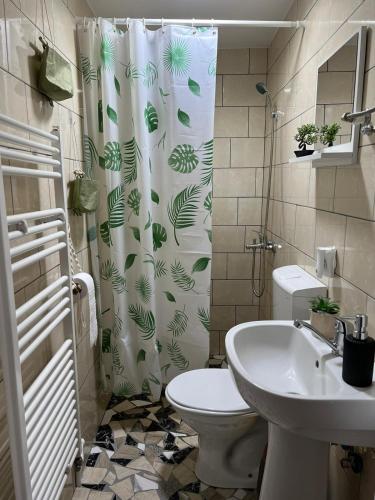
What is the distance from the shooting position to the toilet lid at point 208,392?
1.59 meters

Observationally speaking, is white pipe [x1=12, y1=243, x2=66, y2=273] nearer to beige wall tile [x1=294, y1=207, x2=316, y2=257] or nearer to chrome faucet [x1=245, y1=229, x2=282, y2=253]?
beige wall tile [x1=294, y1=207, x2=316, y2=257]

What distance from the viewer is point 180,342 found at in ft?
7.47

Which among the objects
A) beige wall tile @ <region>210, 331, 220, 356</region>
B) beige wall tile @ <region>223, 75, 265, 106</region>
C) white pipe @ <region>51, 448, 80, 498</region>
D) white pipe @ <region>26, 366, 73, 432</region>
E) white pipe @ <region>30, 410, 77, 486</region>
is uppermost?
beige wall tile @ <region>223, 75, 265, 106</region>

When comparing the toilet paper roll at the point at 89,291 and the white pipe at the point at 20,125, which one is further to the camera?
the toilet paper roll at the point at 89,291

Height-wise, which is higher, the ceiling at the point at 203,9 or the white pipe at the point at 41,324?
the ceiling at the point at 203,9

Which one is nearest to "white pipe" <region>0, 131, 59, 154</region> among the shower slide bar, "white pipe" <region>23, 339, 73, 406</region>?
the shower slide bar

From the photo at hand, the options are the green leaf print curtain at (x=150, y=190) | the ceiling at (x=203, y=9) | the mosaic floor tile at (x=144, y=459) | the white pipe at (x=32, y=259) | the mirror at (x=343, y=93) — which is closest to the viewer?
the white pipe at (x=32, y=259)

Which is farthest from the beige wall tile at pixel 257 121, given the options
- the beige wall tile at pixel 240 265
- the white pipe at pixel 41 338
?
the white pipe at pixel 41 338

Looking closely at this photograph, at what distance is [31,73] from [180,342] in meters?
1.66

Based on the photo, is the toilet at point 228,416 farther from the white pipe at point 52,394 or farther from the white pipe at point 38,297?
the white pipe at point 38,297

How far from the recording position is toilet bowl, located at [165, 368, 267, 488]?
160 cm

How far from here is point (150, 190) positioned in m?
2.06

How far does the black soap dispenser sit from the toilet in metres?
0.56

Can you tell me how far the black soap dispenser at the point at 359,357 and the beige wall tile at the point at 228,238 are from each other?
183 cm
